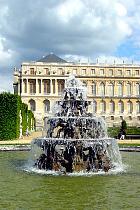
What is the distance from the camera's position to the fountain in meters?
14.6

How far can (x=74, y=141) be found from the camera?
48.4ft

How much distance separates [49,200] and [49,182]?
2.42 meters

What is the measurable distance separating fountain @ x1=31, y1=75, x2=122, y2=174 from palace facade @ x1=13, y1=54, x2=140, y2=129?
221 ft

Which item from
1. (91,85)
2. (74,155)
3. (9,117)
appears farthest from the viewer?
(91,85)

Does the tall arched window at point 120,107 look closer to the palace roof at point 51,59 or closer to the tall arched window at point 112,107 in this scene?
the tall arched window at point 112,107

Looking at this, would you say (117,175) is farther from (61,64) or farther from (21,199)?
(61,64)

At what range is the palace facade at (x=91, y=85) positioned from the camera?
84875 mm

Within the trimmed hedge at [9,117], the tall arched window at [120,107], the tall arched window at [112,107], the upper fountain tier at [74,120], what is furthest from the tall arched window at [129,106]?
Answer: the upper fountain tier at [74,120]

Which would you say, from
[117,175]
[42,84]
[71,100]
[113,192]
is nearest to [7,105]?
[71,100]

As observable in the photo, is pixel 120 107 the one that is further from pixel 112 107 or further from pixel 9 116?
pixel 9 116

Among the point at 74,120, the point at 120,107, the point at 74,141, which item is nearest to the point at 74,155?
the point at 74,141

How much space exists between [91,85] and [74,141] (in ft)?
237

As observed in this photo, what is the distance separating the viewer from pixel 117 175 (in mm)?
13906

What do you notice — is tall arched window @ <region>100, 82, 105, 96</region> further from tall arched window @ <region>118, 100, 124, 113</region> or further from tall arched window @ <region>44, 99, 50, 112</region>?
tall arched window @ <region>44, 99, 50, 112</region>
